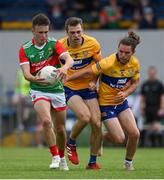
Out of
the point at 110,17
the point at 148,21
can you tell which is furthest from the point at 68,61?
the point at 110,17

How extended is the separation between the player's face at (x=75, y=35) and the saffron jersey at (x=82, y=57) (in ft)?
0.35

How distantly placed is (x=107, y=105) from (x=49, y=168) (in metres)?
1.34

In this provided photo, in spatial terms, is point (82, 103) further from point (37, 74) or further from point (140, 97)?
point (140, 97)

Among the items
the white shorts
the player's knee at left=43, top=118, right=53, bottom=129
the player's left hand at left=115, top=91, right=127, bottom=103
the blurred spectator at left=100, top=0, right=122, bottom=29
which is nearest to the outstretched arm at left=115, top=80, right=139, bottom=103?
the player's left hand at left=115, top=91, right=127, bottom=103

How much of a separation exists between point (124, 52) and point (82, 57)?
3.29ft

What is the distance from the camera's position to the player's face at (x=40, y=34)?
42.2 feet

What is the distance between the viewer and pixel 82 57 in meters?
14.1

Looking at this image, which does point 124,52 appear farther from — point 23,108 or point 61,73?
point 23,108

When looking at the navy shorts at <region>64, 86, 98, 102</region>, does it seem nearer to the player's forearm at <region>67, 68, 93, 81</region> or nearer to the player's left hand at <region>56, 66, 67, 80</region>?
the player's forearm at <region>67, 68, 93, 81</region>

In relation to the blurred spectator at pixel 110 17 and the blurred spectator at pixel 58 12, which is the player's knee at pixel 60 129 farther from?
the blurred spectator at pixel 58 12

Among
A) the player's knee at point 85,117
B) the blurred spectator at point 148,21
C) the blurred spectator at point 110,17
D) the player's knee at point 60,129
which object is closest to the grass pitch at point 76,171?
the player's knee at point 60,129

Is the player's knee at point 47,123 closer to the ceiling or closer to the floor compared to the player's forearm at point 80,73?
closer to the floor

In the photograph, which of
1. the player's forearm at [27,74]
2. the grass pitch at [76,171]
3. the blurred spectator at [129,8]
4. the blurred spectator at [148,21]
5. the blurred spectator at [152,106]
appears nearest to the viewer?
the grass pitch at [76,171]

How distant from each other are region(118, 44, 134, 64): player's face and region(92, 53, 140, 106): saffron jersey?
151 millimetres
